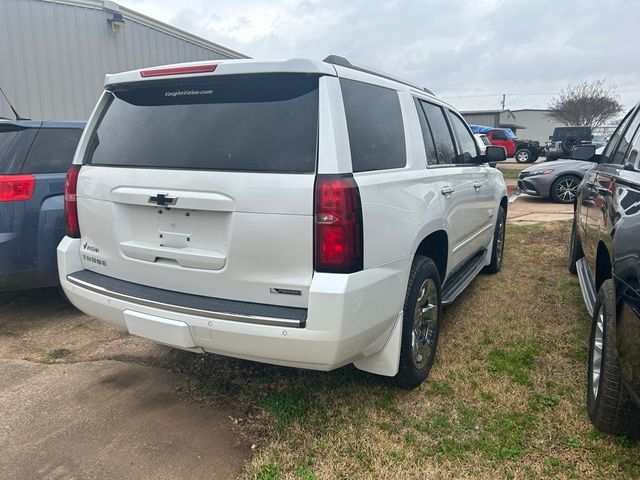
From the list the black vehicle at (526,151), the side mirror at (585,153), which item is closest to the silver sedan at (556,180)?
the side mirror at (585,153)

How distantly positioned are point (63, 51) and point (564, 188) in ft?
34.8

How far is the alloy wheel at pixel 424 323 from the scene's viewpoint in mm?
3102

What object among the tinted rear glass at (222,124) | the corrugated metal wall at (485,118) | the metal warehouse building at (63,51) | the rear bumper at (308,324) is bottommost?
the rear bumper at (308,324)

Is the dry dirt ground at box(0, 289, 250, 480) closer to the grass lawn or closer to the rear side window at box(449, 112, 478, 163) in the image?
the grass lawn

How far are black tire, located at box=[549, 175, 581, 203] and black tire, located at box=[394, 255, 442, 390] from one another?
9.51 meters

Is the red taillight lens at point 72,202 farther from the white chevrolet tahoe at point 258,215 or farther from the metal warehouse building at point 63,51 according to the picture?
the metal warehouse building at point 63,51

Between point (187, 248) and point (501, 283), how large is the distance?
3.90m

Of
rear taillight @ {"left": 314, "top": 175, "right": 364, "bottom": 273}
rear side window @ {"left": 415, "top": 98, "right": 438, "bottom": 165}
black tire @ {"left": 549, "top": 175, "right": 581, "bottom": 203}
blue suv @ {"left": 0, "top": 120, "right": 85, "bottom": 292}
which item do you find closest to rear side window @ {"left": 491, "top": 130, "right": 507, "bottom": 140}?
black tire @ {"left": 549, "top": 175, "right": 581, "bottom": 203}

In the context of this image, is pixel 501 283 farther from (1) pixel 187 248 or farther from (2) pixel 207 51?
(2) pixel 207 51

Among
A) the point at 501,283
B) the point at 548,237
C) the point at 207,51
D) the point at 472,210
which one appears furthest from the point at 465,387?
the point at 207,51

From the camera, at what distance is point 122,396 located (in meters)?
3.16

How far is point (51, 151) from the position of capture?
4.30 m

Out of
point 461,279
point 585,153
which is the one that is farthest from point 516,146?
point 461,279

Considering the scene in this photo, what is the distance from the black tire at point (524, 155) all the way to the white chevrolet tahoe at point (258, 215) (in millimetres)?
26700
